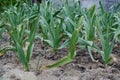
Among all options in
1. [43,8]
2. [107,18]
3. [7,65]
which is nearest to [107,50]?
[7,65]

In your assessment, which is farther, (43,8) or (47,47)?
(43,8)

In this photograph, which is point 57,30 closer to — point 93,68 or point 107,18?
point 93,68

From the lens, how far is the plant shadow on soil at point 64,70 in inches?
70.7

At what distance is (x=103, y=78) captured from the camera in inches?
68.7

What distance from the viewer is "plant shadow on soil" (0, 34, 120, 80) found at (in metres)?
1.79

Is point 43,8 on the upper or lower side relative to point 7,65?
upper

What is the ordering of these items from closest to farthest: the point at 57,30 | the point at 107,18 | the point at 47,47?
the point at 57,30
the point at 47,47
the point at 107,18

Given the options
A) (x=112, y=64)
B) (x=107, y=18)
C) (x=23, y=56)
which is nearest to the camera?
(x=23, y=56)

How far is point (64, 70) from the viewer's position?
1912 millimetres

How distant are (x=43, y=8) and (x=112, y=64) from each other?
1193mm

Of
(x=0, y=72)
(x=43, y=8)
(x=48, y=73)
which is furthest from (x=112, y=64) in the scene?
(x=43, y=8)

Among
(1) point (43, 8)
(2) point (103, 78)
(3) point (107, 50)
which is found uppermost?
(1) point (43, 8)

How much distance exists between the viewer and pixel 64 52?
2.34m

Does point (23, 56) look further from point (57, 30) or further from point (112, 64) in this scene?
point (112, 64)
